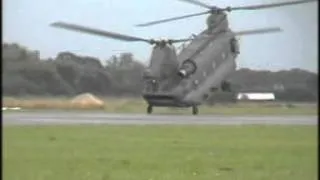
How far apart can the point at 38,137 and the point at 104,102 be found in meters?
23.4

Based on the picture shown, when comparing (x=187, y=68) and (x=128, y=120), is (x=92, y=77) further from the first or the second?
(x=128, y=120)

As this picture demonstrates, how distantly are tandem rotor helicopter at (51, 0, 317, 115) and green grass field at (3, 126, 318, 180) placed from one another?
20403 mm

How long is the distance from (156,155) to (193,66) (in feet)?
93.6

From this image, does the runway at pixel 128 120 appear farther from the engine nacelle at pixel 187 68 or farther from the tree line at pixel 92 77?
the engine nacelle at pixel 187 68

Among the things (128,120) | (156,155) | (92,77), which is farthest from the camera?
(92,77)

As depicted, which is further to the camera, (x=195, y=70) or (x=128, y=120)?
(x=195, y=70)

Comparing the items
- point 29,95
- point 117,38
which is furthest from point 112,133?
point 117,38

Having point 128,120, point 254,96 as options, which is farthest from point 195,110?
point 128,120

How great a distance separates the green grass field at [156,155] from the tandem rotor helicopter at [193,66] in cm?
2040

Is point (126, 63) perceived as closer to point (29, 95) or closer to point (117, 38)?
point (117, 38)

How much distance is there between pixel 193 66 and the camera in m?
39.2

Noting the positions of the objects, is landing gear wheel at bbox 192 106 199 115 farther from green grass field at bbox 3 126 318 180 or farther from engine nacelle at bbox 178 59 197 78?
green grass field at bbox 3 126 318 180

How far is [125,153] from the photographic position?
1112cm

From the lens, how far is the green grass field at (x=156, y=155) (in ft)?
26.5
